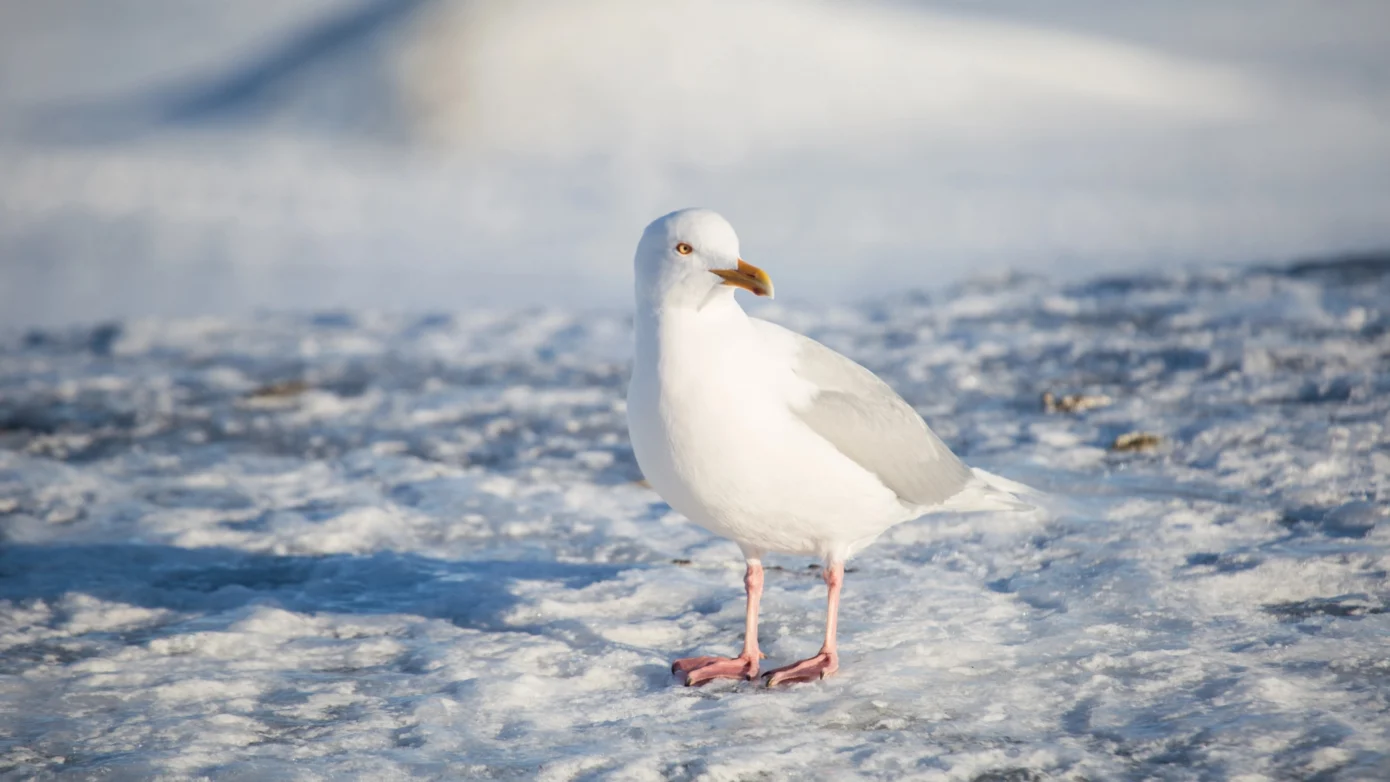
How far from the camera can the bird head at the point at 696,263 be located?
3.55 m

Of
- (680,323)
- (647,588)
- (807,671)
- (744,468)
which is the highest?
(680,323)

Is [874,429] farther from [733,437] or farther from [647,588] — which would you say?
[647,588]

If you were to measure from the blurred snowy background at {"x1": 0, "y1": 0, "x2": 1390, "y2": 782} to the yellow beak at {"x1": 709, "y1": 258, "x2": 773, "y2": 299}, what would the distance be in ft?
3.91

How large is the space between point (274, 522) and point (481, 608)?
1499 mm

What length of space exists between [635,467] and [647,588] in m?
1.82

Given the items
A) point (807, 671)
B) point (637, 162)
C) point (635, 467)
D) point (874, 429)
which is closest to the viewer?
point (807, 671)

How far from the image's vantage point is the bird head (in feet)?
11.6

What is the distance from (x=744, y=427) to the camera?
138 inches

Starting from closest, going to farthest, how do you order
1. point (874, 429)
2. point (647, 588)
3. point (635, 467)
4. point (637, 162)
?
point (874, 429) → point (647, 588) → point (635, 467) → point (637, 162)

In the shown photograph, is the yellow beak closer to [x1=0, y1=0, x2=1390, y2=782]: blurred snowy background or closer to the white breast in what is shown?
the white breast

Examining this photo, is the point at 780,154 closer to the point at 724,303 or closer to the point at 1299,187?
the point at 1299,187

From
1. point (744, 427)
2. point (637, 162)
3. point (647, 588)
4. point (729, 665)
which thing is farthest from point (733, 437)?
point (637, 162)

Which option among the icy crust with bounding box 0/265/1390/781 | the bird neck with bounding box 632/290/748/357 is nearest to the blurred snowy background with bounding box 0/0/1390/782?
the icy crust with bounding box 0/265/1390/781

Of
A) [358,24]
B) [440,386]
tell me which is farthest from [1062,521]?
[358,24]
